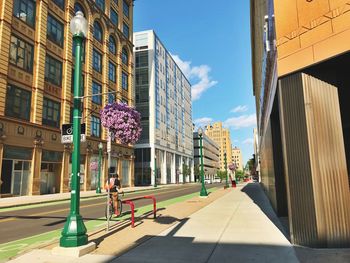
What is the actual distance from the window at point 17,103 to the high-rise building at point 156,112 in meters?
34.0

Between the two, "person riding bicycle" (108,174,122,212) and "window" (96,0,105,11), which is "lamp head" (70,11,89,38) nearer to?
"person riding bicycle" (108,174,122,212)

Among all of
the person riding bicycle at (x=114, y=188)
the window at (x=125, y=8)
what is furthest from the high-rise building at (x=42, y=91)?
the person riding bicycle at (x=114, y=188)

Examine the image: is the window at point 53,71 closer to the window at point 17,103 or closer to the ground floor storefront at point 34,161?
the window at point 17,103

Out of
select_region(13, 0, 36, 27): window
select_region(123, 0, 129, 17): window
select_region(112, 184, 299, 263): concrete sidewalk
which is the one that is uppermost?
select_region(123, 0, 129, 17): window

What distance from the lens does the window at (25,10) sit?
3016cm

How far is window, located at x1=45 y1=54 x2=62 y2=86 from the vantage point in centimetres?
3408

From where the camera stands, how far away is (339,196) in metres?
7.09

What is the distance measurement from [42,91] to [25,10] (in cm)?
794

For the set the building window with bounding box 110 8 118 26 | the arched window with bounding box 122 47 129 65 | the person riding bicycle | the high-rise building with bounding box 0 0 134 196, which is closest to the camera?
the person riding bicycle

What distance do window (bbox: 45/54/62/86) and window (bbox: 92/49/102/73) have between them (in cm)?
837

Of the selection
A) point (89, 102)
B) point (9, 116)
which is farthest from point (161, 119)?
point (9, 116)

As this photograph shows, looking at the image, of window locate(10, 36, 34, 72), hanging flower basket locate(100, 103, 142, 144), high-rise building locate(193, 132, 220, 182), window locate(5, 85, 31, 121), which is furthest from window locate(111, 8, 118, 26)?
high-rise building locate(193, 132, 220, 182)

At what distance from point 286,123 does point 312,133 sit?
0.67 meters

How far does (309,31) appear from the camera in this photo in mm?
7551
